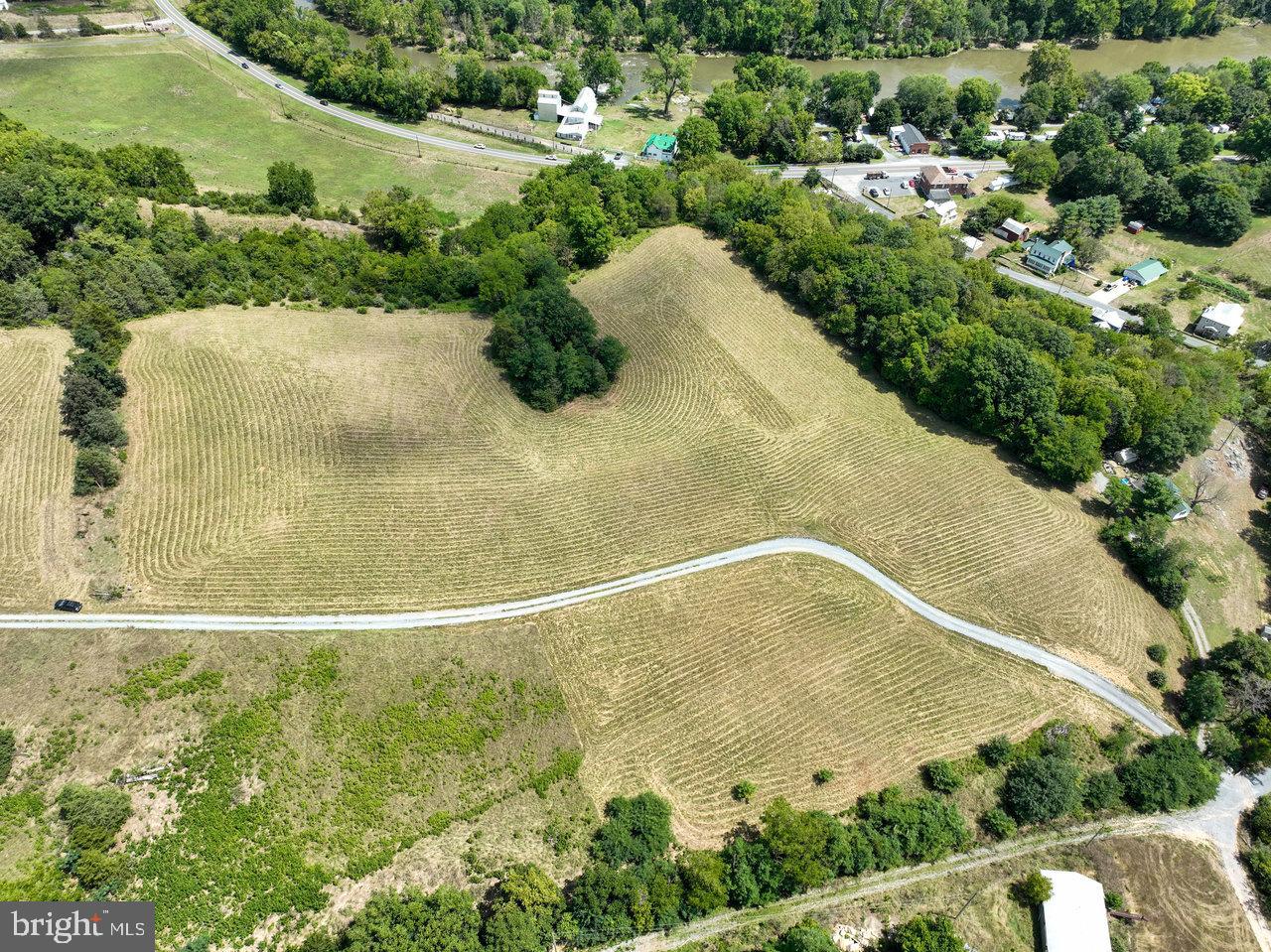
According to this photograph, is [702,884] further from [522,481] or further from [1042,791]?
[522,481]

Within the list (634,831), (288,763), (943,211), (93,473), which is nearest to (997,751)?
(634,831)

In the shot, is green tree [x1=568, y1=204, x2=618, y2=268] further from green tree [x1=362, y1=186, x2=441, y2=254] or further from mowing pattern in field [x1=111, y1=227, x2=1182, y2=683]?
green tree [x1=362, y1=186, x2=441, y2=254]

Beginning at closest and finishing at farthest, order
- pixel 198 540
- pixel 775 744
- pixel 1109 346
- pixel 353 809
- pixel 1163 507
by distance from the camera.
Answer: pixel 353 809 → pixel 775 744 → pixel 198 540 → pixel 1163 507 → pixel 1109 346

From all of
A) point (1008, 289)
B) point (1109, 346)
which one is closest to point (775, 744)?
point (1109, 346)

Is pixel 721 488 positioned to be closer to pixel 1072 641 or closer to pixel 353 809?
pixel 1072 641

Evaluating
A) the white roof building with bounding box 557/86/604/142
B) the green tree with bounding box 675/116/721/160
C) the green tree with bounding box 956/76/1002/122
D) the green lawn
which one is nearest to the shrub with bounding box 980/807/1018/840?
the green lawn

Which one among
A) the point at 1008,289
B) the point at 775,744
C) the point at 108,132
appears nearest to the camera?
the point at 775,744
